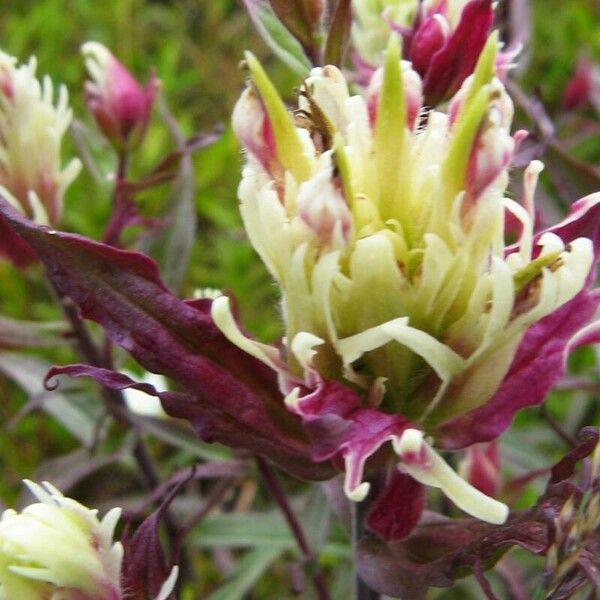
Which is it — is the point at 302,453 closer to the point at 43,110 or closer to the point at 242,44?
the point at 43,110

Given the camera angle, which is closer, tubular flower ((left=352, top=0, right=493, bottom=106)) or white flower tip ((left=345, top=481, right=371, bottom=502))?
white flower tip ((left=345, top=481, right=371, bottom=502))

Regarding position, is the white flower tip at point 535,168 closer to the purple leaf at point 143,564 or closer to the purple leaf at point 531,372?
the purple leaf at point 531,372

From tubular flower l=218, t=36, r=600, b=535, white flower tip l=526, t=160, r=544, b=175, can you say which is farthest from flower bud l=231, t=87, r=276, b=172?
white flower tip l=526, t=160, r=544, b=175

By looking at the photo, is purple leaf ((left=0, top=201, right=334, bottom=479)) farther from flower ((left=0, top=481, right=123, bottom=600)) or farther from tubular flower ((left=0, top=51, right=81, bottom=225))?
tubular flower ((left=0, top=51, right=81, bottom=225))

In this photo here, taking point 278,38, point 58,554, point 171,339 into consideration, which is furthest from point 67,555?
point 278,38

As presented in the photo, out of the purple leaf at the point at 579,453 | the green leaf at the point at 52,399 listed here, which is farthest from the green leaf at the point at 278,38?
the green leaf at the point at 52,399
